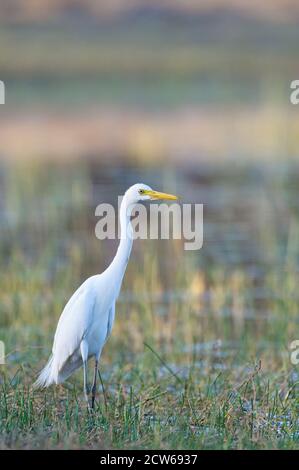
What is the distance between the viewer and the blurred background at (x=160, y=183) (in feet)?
41.2

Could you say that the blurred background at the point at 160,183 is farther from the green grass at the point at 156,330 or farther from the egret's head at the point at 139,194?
the egret's head at the point at 139,194

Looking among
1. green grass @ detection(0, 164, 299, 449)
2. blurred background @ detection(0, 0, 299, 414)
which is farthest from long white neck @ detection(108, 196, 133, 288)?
blurred background @ detection(0, 0, 299, 414)

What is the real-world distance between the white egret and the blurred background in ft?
6.21

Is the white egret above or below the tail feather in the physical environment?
above

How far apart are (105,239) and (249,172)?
647 centimetres

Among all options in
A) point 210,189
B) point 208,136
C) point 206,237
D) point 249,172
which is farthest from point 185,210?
point 208,136

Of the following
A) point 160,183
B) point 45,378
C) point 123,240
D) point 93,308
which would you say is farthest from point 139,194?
point 160,183

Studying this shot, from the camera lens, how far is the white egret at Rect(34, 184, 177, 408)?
8.48 meters

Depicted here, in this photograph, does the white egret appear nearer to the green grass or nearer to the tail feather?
the tail feather

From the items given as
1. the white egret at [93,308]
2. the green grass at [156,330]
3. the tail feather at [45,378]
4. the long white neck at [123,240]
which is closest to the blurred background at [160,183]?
the green grass at [156,330]

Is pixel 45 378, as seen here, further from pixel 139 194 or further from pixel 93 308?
pixel 139 194

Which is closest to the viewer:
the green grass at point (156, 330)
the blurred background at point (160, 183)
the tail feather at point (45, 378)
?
the green grass at point (156, 330)

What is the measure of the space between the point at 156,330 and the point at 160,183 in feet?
29.6

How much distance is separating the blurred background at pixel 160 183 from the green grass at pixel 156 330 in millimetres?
40
